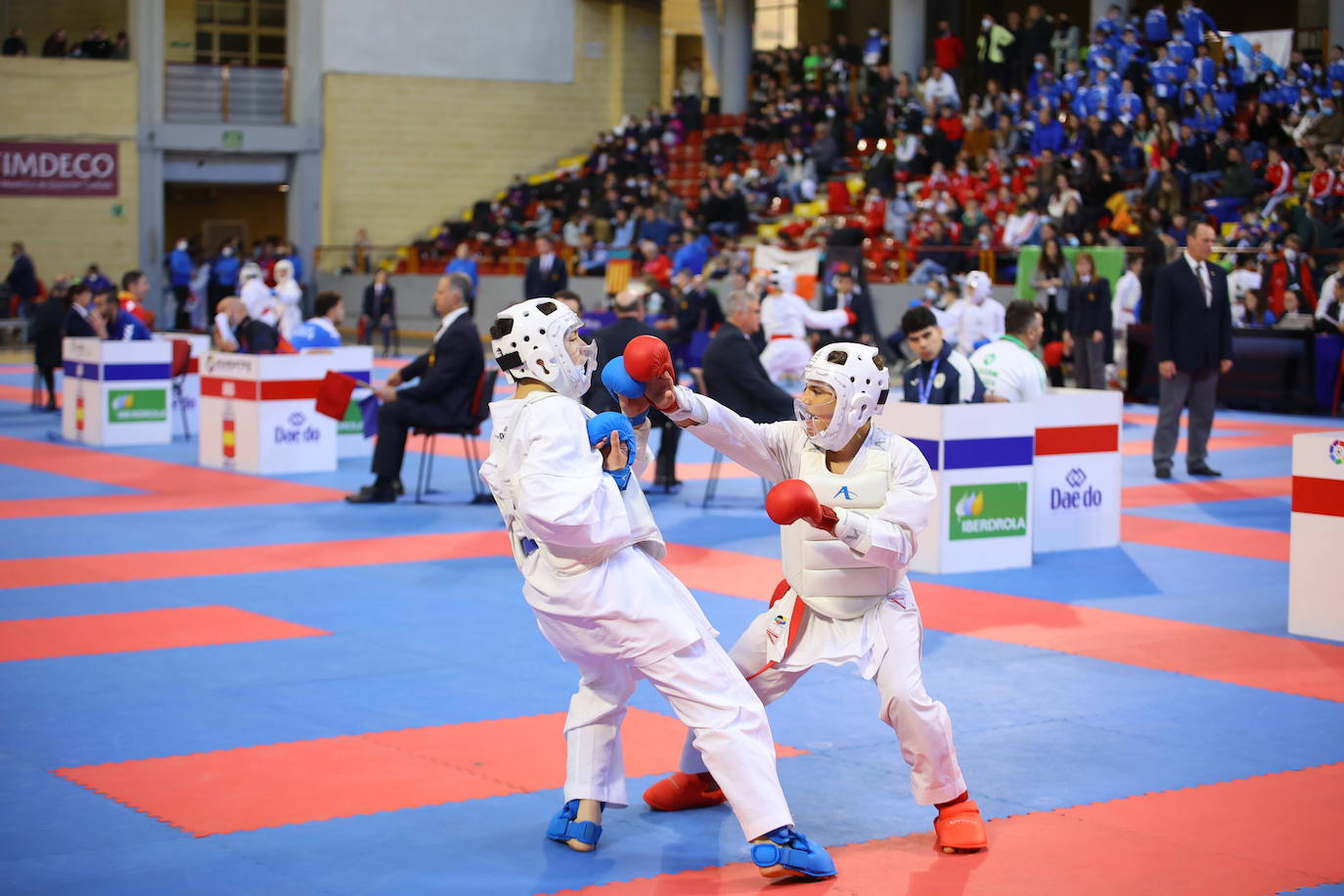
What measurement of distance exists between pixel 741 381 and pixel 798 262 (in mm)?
15300

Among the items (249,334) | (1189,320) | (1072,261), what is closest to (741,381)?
(1189,320)

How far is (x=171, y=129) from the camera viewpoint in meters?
34.6

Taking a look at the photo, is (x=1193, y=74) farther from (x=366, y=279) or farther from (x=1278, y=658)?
(x=1278, y=658)

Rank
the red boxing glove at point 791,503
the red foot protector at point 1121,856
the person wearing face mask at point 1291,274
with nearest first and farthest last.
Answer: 1. the red boxing glove at point 791,503
2. the red foot protector at point 1121,856
3. the person wearing face mask at point 1291,274

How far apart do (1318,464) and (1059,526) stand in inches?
110

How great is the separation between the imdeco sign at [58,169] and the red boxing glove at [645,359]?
3208cm

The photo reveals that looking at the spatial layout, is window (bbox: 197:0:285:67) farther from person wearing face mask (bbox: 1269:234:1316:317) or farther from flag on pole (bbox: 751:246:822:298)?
person wearing face mask (bbox: 1269:234:1316:317)

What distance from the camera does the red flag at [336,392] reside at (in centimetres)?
1280

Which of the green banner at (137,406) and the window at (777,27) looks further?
the window at (777,27)

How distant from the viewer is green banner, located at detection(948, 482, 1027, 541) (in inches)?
384

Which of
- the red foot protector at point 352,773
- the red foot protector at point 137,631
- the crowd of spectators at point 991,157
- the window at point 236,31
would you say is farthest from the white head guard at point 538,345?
the window at point 236,31

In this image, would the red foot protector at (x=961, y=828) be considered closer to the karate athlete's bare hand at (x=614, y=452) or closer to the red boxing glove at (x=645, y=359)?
the karate athlete's bare hand at (x=614, y=452)

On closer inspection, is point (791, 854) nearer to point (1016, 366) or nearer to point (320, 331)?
point (1016, 366)

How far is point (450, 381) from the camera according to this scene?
1227 cm
